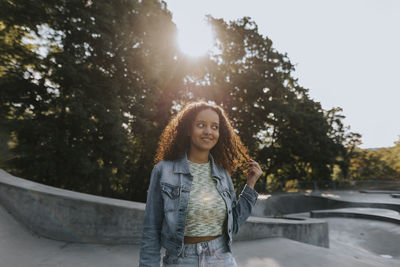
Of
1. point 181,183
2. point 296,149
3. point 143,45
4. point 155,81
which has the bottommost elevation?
point 181,183

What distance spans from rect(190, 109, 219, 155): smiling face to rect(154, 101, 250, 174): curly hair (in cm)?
6

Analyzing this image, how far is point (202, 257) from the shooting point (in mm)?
1590

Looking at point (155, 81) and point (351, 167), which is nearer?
point (155, 81)

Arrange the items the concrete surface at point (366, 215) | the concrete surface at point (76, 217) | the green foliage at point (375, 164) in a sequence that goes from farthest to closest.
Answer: the green foliage at point (375, 164)
the concrete surface at point (366, 215)
the concrete surface at point (76, 217)

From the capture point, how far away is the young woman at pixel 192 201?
1570 millimetres

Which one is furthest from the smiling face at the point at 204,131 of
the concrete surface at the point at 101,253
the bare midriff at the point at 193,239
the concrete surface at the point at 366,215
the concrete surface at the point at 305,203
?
the concrete surface at the point at 305,203

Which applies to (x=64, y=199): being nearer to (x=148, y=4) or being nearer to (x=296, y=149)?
(x=148, y=4)

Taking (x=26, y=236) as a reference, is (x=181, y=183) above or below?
above

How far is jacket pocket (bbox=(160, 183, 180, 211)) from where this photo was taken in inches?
63.6

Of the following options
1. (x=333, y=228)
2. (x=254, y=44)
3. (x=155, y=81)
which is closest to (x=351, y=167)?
(x=254, y=44)

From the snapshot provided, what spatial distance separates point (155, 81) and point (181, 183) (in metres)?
12.6

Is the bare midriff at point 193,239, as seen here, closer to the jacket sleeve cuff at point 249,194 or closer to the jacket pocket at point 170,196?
the jacket pocket at point 170,196

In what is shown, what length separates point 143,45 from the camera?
13539 millimetres

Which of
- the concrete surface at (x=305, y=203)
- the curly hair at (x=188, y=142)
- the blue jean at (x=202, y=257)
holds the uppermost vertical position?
the curly hair at (x=188, y=142)
